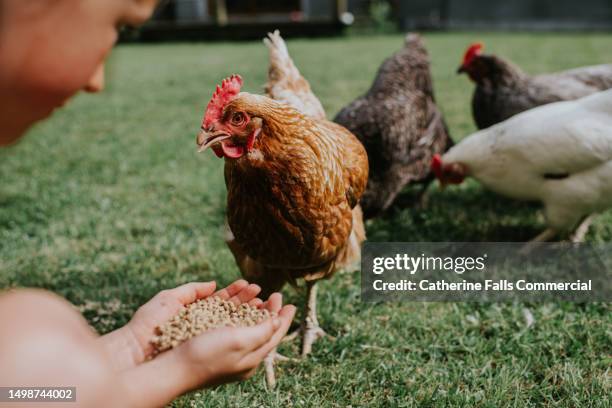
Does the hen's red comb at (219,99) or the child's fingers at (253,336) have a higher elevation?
the hen's red comb at (219,99)

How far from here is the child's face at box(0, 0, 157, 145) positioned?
817mm

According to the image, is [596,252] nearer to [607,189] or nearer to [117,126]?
[607,189]

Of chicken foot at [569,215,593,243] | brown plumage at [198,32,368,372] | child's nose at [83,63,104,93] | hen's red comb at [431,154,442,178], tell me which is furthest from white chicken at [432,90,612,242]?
child's nose at [83,63,104,93]

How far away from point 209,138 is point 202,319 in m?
0.61

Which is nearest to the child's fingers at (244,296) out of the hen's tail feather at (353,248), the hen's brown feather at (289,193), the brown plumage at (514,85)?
the hen's brown feather at (289,193)

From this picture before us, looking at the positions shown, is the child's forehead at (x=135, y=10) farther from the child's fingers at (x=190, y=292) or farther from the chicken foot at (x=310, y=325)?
the chicken foot at (x=310, y=325)

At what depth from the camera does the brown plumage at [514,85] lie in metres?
3.94

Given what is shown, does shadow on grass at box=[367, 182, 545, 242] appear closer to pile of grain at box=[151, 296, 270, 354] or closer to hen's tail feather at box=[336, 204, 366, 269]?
hen's tail feather at box=[336, 204, 366, 269]

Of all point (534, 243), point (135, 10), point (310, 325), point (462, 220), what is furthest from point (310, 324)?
point (135, 10)

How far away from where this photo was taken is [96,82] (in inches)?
38.9

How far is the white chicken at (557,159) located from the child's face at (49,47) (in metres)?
2.61

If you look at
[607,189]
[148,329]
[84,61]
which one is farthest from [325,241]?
[607,189]

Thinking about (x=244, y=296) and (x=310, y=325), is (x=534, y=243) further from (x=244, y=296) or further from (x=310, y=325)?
(x=244, y=296)

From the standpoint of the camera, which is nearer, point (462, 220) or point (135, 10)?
point (135, 10)
